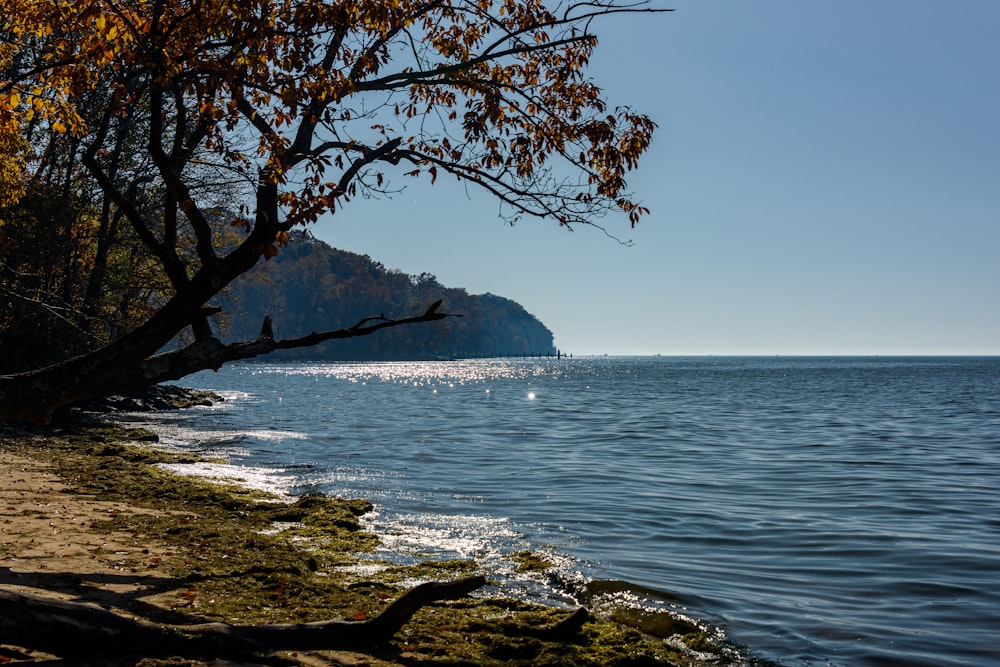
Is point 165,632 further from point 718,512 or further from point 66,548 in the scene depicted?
point 718,512

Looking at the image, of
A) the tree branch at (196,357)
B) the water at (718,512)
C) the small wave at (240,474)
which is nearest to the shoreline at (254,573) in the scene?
the water at (718,512)

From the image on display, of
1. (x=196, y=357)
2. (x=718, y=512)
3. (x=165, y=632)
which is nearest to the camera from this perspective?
(x=165, y=632)

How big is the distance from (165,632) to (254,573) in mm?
3590

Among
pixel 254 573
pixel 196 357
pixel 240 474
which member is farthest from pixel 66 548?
pixel 240 474

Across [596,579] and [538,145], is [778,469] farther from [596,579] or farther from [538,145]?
[538,145]

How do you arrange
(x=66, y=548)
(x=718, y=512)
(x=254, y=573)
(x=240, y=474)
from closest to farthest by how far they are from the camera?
→ (x=254, y=573), (x=66, y=548), (x=718, y=512), (x=240, y=474)

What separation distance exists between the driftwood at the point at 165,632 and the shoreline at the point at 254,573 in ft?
0.54

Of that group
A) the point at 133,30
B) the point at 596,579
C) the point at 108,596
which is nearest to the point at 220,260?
the point at 133,30

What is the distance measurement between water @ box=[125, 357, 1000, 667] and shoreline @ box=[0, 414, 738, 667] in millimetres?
1222

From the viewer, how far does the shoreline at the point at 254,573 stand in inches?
314

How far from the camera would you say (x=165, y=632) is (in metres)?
6.55

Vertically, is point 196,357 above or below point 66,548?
above

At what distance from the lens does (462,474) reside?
23031 millimetres

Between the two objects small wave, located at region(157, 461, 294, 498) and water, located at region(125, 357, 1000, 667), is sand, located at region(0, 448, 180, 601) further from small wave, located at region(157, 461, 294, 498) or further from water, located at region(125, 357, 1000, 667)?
small wave, located at region(157, 461, 294, 498)
